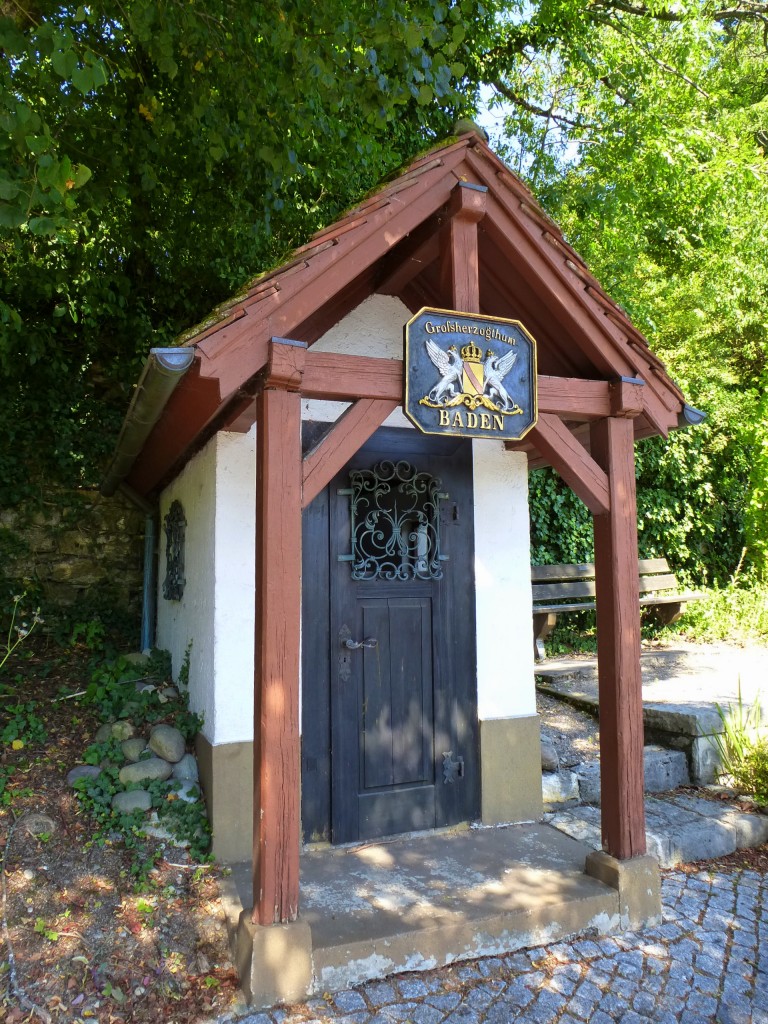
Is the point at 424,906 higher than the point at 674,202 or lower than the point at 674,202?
lower

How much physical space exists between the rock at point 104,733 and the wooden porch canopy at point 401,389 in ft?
5.94

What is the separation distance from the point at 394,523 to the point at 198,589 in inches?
50.8

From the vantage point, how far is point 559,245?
3539mm

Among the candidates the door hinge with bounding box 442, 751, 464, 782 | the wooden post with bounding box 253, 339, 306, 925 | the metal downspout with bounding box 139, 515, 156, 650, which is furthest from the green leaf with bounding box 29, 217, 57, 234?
the metal downspout with bounding box 139, 515, 156, 650

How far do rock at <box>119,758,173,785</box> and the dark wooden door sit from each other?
2.65ft

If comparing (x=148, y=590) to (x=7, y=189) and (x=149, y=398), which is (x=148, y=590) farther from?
(x=7, y=189)

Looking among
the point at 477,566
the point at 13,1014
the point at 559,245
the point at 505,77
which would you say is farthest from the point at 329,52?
the point at 505,77

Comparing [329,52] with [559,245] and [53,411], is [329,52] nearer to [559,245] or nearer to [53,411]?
[559,245]

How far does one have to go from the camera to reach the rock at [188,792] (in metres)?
Result: 3.81

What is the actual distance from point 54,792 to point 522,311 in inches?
148

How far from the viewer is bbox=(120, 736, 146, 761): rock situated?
13.2 ft

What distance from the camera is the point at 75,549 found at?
710 centimetres

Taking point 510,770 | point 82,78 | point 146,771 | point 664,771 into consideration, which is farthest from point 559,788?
point 82,78

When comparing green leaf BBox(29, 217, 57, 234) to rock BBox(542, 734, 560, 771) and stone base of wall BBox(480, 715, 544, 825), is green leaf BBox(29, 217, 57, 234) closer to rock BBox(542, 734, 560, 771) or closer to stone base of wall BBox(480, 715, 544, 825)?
stone base of wall BBox(480, 715, 544, 825)
